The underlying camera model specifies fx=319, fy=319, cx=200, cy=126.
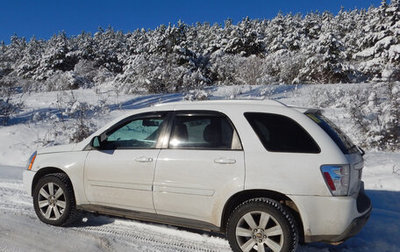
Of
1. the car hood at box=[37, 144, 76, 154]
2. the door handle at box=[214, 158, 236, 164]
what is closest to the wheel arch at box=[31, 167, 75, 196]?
the car hood at box=[37, 144, 76, 154]

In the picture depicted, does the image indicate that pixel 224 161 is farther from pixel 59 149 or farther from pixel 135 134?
pixel 59 149

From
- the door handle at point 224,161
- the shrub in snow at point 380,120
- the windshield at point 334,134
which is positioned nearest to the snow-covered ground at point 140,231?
the shrub in snow at point 380,120

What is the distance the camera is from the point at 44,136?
10.2m

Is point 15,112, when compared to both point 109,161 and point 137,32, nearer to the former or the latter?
point 109,161

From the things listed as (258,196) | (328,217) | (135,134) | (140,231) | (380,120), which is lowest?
(140,231)

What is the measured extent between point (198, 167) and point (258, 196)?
689mm

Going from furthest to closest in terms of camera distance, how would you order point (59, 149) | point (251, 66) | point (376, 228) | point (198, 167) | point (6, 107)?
point (251, 66), point (6, 107), point (59, 149), point (376, 228), point (198, 167)

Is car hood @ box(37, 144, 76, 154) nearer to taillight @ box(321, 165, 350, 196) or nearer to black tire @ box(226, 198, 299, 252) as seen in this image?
black tire @ box(226, 198, 299, 252)

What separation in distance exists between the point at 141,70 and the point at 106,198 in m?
15.3

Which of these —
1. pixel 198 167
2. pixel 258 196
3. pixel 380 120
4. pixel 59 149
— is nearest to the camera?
pixel 258 196

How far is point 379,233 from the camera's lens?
13.0 feet

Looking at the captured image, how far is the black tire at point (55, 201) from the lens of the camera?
421 cm

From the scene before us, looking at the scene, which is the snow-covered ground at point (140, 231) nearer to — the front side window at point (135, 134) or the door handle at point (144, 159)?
the door handle at point (144, 159)

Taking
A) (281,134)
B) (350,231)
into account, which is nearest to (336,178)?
(350,231)
